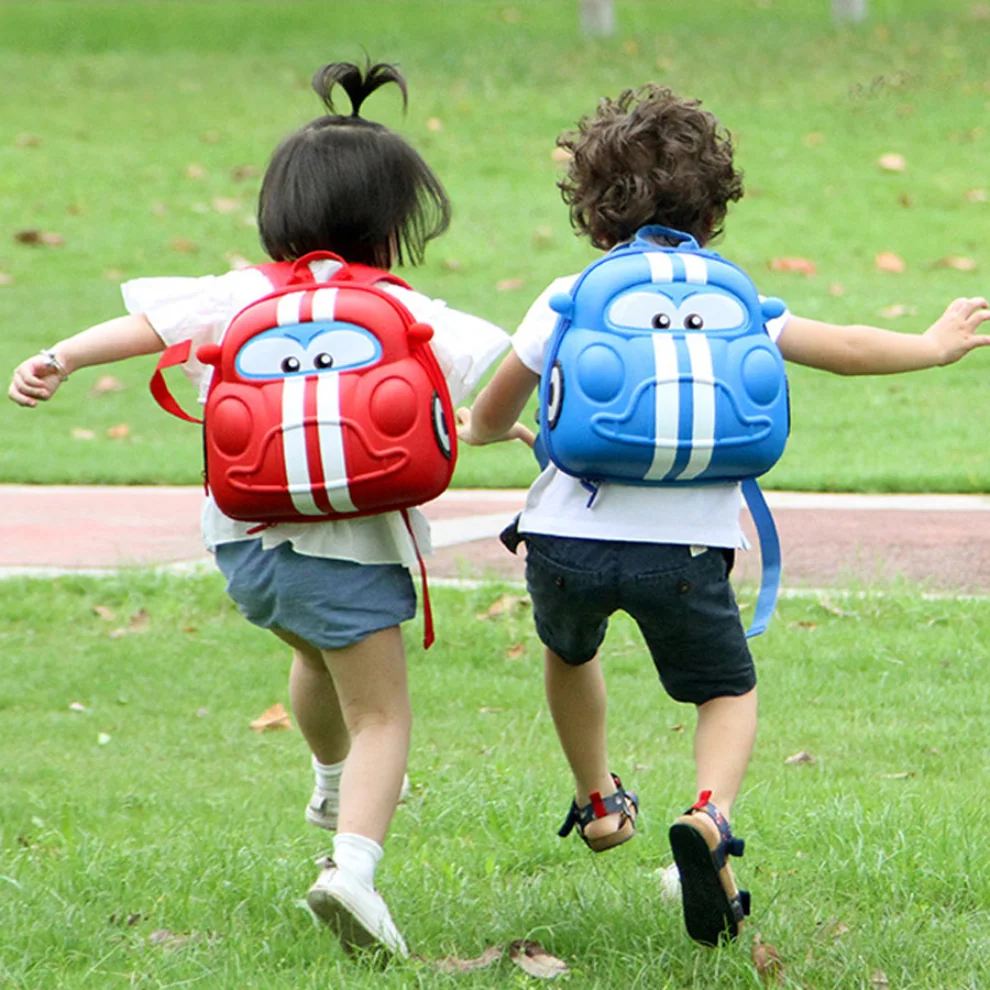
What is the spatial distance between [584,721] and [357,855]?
0.59 meters

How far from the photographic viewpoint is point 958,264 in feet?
38.4

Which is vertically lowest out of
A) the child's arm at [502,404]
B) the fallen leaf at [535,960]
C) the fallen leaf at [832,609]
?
the fallen leaf at [832,609]

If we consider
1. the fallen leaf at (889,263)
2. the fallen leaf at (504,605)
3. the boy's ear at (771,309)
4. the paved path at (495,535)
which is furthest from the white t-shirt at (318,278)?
the fallen leaf at (889,263)

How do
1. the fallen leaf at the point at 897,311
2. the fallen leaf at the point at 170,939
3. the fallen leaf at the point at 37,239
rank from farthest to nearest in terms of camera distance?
the fallen leaf at the point at 37,239 < the fallen leaf at the point at 897,311 < the fallen leaf at the point at 170,939

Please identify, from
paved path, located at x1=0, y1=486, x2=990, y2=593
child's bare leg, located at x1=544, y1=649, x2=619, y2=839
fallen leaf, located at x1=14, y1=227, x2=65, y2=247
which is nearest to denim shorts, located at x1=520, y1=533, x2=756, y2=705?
child's bare leg, located at x1=544, y1=649, x2=619, y2=839

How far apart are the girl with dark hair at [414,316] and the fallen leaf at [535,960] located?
0.72ft

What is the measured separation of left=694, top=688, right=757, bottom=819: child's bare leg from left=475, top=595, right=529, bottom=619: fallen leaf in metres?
2.55

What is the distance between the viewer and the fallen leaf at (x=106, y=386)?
10.1 metres

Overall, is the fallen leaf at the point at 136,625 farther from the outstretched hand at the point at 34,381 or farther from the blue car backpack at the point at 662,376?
the blue car backpack at the point at 662,376

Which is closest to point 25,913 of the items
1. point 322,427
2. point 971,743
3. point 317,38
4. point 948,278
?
point 322,427

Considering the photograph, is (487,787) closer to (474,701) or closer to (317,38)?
(474,701)

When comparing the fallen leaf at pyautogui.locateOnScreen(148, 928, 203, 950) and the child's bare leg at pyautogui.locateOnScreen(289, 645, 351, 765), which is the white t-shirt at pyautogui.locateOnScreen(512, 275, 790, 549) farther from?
the fallen leaf at pyautogui.locateOnScreen(148, 928, 203, 950)

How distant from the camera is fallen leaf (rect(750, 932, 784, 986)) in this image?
10.3 ft

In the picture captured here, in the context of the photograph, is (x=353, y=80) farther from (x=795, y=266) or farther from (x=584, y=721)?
(x=795, y=266)
